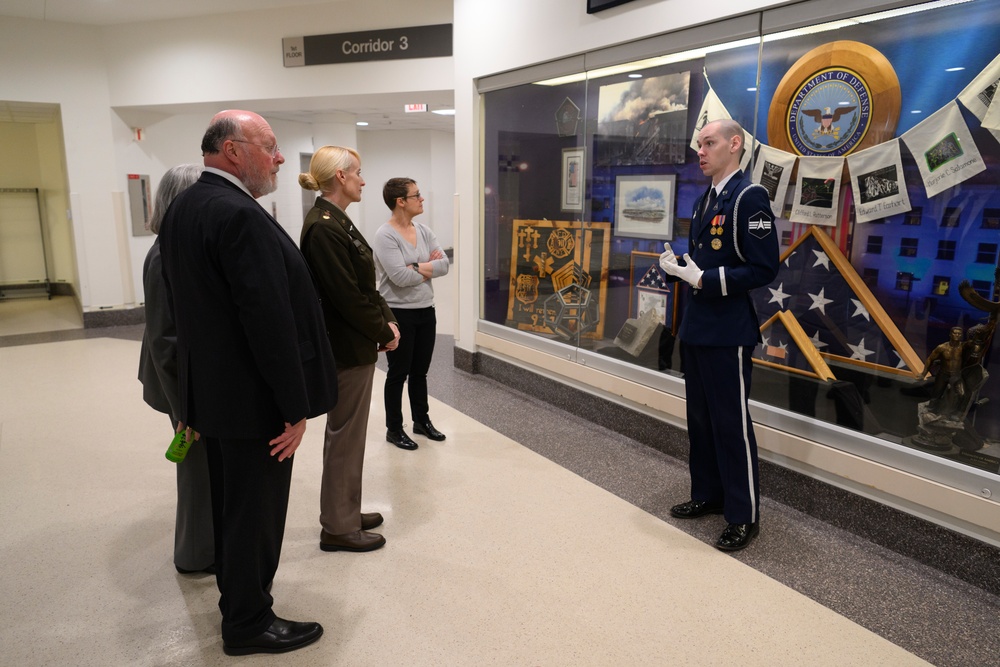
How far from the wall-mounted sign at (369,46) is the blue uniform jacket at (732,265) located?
12.5ft

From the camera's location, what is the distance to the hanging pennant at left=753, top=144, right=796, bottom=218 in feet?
10.7

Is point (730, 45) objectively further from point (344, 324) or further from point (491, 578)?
point (491, 578)

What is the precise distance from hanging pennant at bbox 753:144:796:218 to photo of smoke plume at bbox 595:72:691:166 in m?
0.60

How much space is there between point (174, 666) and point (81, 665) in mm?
312

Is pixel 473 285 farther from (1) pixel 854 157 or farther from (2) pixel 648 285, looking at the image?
(1) pixel 854 157

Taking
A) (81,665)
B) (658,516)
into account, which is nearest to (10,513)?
(81,665)

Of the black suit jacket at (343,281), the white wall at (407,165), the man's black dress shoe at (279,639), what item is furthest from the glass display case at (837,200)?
the white wall at (407,165)

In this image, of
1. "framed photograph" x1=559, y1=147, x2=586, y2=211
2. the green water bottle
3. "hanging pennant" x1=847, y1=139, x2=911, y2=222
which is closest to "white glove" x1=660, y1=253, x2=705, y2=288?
"hanging pennant" x1=847, y1=139, x2=911, y2=222

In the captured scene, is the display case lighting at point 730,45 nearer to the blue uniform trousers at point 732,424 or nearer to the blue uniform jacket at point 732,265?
the blue uniform jacket at point 732,265

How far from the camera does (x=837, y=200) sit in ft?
10.2

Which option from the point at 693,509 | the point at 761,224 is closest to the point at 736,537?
the point at 693,509

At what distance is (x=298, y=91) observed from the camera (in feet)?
21.4

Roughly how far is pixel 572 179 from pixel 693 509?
2.51 meters

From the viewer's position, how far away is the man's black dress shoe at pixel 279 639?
217cm
